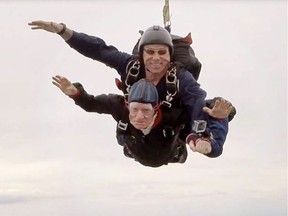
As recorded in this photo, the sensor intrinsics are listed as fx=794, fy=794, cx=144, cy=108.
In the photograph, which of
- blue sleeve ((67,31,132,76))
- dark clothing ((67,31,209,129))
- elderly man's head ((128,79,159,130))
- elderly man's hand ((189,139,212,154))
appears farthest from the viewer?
blue sleeve ((67,31,132,76))

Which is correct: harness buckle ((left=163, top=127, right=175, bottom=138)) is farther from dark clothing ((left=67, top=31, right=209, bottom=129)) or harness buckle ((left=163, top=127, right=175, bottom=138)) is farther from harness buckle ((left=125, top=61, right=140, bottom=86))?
harness buckle ((left=125, top=61, right=140, bottom=86))

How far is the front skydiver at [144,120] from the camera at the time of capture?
9.16 meters

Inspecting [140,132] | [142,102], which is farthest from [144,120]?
[140,132]

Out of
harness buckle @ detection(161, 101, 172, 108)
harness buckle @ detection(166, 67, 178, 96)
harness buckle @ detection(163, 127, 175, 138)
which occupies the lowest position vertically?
harness buckle @ detection(163, 127, 175, 138)

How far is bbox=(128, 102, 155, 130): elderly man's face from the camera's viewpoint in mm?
9195

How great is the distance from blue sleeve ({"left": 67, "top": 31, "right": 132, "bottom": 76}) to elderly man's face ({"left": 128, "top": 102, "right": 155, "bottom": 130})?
626 mm

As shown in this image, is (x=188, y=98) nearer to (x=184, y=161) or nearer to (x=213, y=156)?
(x=213, y=156)

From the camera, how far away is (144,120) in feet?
30.4

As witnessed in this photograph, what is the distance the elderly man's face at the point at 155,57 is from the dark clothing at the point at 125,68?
0.18 metres

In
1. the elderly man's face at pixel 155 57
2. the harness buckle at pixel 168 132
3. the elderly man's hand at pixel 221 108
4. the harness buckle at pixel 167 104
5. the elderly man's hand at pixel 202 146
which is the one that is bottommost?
the elderly man's hand at pixel 202 146

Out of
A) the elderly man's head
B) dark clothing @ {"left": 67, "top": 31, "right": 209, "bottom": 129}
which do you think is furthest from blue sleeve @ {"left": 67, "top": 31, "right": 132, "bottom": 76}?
the elderly man's head

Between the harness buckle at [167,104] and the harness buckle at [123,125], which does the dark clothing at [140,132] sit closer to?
the harness buckle at [123,125]

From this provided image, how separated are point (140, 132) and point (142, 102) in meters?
0.69

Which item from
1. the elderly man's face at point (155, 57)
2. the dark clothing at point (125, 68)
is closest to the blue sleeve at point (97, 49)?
the dark clothing at point (125, 68)
